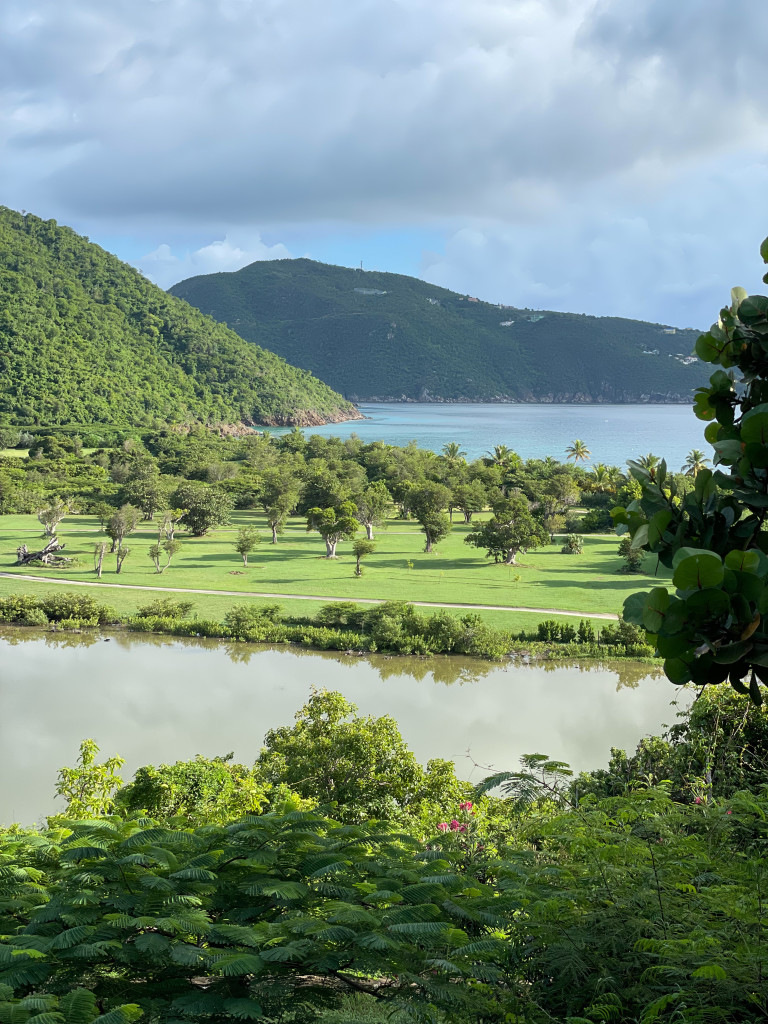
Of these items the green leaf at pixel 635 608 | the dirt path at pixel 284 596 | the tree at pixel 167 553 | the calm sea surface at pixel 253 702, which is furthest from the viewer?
the tree at pixel 167 553

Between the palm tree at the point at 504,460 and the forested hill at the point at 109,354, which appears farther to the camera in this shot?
the forested hill at the point at 109,354

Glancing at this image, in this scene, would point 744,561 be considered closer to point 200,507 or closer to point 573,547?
point 573,547

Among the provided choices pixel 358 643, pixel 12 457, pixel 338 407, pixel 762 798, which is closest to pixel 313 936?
pixel 762 798

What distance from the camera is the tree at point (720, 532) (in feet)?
10.7

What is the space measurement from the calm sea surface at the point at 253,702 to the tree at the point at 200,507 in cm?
2401

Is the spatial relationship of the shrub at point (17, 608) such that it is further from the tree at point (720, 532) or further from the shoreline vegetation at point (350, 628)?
the tree at point (720, 532)

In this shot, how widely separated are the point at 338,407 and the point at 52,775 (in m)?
171

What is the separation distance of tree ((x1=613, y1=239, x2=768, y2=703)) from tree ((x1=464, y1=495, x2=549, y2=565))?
144 ft

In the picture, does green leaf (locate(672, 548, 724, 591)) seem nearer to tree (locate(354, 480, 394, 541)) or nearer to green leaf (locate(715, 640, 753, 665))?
green leaf (locate(715, 640, 753, 665))

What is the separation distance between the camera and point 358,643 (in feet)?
107

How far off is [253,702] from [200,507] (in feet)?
110

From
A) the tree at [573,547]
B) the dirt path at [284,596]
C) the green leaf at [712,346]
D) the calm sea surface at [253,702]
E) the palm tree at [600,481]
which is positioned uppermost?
the palm tree at [600,481]

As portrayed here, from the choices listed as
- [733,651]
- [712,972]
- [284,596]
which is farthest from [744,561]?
[284,596]

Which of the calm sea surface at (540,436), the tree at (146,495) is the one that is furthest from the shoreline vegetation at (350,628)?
the calm sea surface at (540,436)
